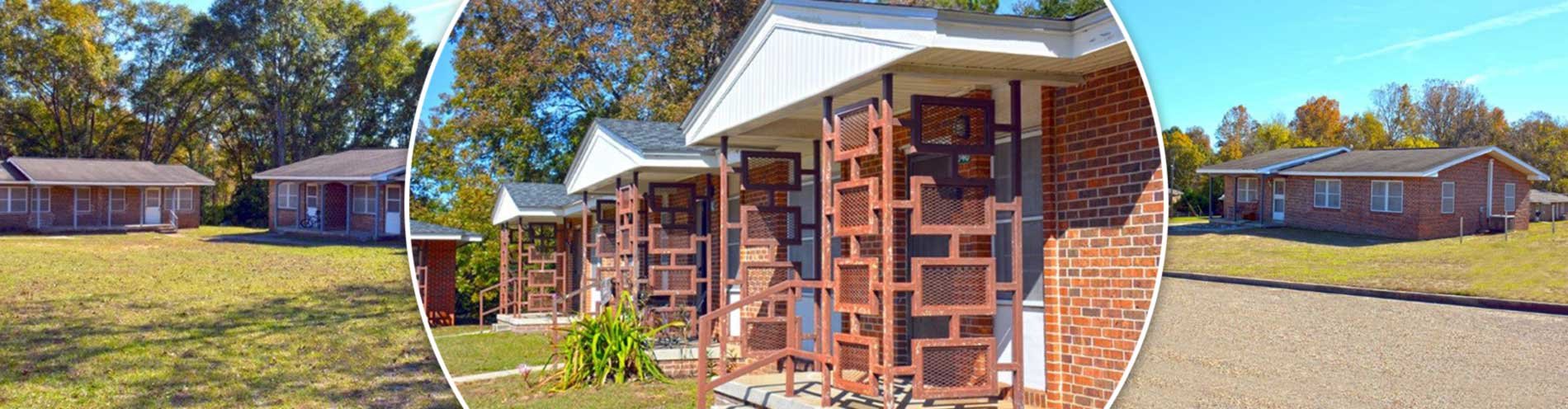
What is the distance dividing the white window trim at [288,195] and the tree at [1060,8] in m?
17.4

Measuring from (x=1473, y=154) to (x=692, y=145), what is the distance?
2983 centimetres

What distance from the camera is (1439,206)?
32.0 metres

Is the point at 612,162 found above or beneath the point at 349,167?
beneath

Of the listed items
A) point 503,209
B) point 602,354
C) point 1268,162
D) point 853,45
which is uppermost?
point 853,45

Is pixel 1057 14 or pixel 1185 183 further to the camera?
pixel 1185 183

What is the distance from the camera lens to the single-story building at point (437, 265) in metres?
5.73

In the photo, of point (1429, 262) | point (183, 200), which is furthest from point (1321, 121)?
point (183, 200)

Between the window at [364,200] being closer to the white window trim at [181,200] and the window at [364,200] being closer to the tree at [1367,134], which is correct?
the white window trim at [181,200]

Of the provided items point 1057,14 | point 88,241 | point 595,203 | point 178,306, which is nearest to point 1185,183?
point 1057,14

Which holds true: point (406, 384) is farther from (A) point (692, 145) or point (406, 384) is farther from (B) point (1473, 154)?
(B) point (1473, 154)

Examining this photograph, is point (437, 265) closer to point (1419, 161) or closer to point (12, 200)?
point (12, 200)

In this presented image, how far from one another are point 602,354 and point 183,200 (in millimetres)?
28223

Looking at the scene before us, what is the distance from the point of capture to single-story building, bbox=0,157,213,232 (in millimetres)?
28625

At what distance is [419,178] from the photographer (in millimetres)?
5617
